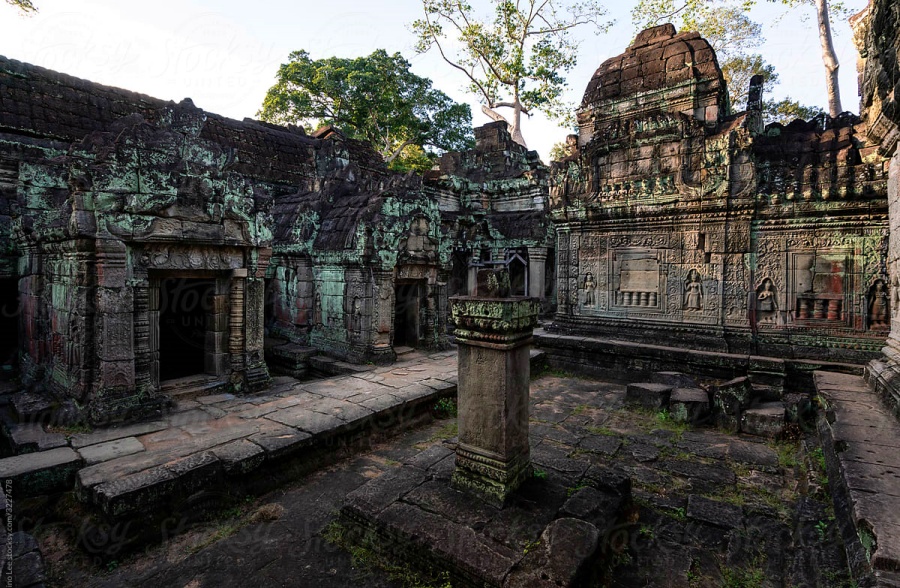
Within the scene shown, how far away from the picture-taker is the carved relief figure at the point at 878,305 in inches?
261

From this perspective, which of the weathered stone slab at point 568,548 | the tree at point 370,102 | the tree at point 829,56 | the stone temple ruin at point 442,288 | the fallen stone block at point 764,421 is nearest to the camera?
the weathered stone slab at point 568,548

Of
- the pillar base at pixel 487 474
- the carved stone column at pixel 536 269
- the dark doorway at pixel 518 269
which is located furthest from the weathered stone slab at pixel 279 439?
the dark doorway at pixel 518 269

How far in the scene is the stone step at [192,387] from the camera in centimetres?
582

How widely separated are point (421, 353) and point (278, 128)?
9.64 meters

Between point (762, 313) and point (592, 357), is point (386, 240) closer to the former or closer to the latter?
point (592, 357)

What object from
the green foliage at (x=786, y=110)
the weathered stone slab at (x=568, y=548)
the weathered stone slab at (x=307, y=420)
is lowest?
the weathered stone slab at (x=568, y=548)

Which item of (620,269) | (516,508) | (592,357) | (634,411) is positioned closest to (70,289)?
(516,508)

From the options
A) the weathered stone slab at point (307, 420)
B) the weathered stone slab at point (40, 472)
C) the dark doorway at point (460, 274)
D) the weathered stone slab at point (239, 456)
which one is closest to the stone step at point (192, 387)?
the weathered stone slab at point (307, 420)

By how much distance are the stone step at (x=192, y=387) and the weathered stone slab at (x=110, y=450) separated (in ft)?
3.61

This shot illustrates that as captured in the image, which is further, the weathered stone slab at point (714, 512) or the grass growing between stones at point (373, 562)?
the weathered stone slab at point (714, 512)

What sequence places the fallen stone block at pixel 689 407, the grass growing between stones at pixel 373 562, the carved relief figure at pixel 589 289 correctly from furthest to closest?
the carved relief figure at pixel 589 289
the fallen stone block at pixel 689 407
the grass growing between stones at pixel 373 562

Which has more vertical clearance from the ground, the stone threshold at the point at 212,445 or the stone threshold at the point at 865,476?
the stone threshold at the point at 865,476

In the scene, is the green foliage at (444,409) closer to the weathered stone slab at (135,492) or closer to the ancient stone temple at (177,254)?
the ancient stone temple at (177,254)

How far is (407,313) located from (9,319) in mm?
6766
